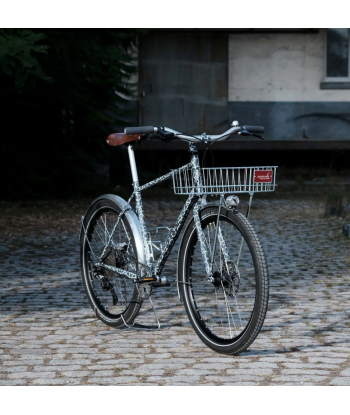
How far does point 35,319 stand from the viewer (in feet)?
18.4

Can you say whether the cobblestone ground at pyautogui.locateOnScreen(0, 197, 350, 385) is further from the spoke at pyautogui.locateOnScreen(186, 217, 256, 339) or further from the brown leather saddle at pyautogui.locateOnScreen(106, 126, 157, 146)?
the brown leather saddle at pyautogui.locateOnScreen(106, 126, 157, 146)

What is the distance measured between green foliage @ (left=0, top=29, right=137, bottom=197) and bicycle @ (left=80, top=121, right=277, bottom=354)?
8.29m

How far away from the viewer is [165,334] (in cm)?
513

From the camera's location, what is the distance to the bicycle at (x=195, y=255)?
4410mm

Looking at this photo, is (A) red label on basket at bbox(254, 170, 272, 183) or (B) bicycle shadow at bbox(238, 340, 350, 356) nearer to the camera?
(A) red label on basket at bbox(254, 170, 272, 183)

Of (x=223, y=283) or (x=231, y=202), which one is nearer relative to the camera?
(x=231, y=202)

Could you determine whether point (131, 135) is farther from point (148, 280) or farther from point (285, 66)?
point (285, 66)

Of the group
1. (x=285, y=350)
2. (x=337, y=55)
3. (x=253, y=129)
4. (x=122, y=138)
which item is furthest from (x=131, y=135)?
(x=337, y=55)

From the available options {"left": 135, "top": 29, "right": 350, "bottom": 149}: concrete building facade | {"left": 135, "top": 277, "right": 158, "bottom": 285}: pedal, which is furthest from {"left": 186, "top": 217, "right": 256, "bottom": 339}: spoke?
{"left": 135, "top": 29, "right": 350, "bottom": 149}: concrete building facade

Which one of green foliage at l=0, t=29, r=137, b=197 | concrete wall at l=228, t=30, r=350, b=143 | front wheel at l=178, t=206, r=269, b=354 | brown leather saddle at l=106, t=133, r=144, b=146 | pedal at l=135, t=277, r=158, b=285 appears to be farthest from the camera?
concrete wall at l=228, t=30, r=350, b=143

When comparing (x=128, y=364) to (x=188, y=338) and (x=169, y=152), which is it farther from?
(x=169, y=152)

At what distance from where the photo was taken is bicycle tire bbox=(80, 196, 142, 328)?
520 cm

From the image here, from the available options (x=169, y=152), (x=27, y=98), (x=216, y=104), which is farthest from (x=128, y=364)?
(x=216, y=104)

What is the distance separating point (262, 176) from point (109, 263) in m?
1.53
